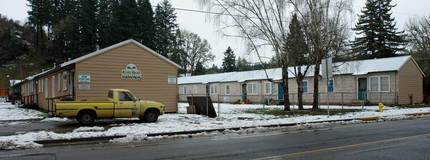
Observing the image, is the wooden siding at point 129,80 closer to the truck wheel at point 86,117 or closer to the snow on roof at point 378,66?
the truck wheel at point 86,117

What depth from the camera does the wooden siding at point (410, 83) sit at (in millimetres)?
25755

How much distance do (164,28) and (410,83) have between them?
Answer: 168 ft

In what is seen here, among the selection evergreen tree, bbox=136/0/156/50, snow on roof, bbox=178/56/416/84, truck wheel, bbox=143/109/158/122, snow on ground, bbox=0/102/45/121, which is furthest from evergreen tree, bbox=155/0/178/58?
truck wheel, bbox=143/109/158/122

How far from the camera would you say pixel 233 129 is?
13.0 m

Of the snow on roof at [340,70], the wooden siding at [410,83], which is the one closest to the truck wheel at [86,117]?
the snow on roof at [340,70]

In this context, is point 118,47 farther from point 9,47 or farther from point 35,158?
point 9,47

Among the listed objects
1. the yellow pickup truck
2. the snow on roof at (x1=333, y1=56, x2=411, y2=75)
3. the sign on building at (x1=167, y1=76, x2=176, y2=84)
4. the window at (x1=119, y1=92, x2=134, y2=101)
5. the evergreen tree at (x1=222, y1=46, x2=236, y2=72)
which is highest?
the evergreen tree at (x1=222, y1=46, x2=236, y2=72)

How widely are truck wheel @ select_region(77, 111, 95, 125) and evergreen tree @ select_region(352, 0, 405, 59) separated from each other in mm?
40812

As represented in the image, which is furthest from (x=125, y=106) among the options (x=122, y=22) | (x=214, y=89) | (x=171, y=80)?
(x=122, y=22)

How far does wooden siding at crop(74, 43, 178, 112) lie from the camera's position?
60.3ft

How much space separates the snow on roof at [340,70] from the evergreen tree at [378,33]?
1804 cm

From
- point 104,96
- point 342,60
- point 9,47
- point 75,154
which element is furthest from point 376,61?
point 9,47

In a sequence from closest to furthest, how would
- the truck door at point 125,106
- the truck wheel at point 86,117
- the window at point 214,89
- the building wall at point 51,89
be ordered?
1. the truck wheel at point 86,117
2. the truck door at point 125,106
3. the building wall at point 51,89
4. the window at point 214,89

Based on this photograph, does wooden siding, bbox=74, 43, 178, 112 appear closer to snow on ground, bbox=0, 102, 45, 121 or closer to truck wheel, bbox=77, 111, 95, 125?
snow on ground, bbox=0, 102, 45, 121
